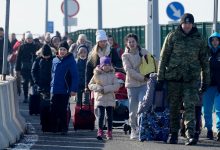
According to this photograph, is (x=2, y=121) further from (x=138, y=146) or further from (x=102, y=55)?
(x=102, y=55)

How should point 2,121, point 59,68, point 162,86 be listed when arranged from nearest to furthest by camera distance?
point 2,121
point 162,86
point 59,68

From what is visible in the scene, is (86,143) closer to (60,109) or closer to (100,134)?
(100,134)

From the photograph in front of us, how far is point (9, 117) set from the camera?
1872cm

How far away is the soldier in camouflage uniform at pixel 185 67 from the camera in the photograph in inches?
724

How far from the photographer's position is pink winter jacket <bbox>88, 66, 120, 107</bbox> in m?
19.4

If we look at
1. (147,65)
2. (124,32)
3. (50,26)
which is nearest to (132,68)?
(147,65)

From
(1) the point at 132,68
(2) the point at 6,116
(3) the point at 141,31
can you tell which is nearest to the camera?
(2) the point at 6,116

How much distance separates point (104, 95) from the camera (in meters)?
19.4

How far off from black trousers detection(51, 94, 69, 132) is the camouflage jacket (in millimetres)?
2616

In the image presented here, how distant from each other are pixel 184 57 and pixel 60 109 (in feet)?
10.3

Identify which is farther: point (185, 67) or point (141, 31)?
point (141, 31)

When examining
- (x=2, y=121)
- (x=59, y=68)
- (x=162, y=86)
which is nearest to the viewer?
(x=2, y=121)

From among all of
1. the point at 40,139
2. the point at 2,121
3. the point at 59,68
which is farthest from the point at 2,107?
the point at 59,68

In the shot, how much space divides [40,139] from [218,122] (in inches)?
125
